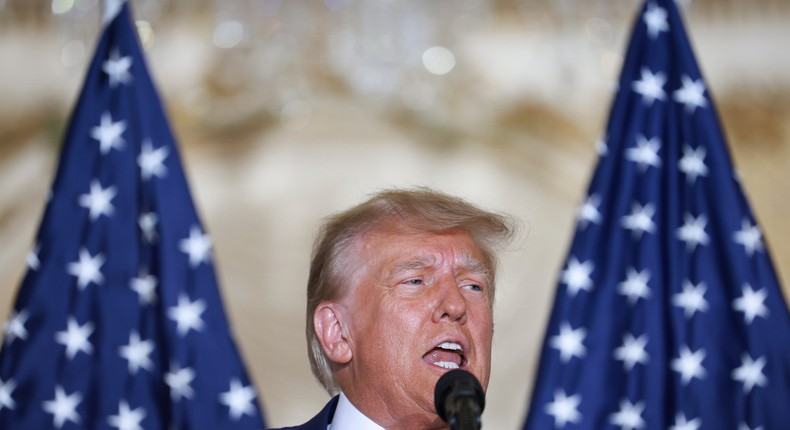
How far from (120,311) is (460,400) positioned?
72.3 inches

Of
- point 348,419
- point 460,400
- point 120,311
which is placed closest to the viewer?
point 460,400

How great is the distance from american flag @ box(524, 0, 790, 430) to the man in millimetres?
964

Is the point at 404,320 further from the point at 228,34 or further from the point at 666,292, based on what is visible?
the point at 228,34

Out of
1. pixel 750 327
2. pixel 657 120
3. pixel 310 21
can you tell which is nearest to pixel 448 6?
pixel 310 21

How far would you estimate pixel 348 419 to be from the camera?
257 cm

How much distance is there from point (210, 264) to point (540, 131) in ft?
5.82

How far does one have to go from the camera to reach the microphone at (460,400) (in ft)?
6.10

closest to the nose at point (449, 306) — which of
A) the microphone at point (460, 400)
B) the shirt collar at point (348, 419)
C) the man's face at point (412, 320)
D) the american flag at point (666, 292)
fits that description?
the man's face at point (412, 320)

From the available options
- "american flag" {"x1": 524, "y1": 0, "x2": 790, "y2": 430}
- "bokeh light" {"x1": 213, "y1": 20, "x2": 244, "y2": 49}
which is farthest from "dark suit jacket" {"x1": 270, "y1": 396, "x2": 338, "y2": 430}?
"bokeh light" {"x1": 213, "y1": 20, "x2": 244, "y2": 49}

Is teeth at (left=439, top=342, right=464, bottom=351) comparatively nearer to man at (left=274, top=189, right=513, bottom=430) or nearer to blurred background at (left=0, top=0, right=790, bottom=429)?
man at (left=274, top=189, right=513, bottom=430)

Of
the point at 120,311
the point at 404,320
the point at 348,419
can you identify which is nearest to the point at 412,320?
the point at 404,320

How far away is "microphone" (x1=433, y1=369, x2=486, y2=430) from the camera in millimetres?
1859

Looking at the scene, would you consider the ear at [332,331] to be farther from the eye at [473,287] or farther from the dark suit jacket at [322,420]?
the eye at [473,287]

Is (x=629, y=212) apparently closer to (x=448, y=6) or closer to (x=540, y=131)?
(x=540, y=131)
